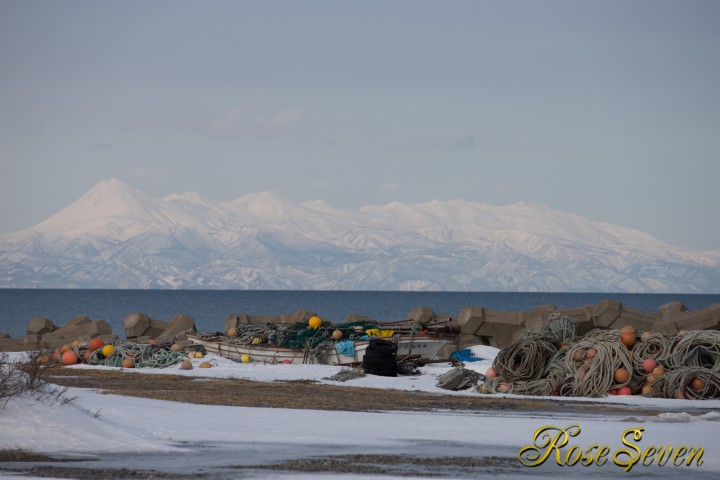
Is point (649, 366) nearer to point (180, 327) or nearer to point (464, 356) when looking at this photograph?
point (464, 356)

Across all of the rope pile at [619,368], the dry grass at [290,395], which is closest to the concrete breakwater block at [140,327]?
the dry grass at [290,395]

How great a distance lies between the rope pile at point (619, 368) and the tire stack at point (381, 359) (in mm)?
3062

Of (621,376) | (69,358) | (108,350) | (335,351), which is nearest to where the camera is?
(621,376)

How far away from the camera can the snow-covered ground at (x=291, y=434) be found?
33.5ft

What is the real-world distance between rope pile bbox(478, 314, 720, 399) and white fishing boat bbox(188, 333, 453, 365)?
16.0ft

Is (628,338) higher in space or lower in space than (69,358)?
higher

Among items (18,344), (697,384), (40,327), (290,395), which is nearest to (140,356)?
(290,395)

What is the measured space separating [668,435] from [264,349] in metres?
15.1

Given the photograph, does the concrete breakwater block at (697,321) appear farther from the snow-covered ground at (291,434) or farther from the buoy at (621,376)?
the snow-covered ground at (291,434)

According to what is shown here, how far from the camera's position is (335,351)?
84.7ft

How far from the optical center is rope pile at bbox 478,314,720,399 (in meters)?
18.5

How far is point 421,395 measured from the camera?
738 inches

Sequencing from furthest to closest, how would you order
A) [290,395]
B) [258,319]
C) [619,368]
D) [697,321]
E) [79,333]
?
[79,333] < [258,319] < [697,321] < [619,368] < [290,395]

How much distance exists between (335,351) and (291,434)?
13673 mm
